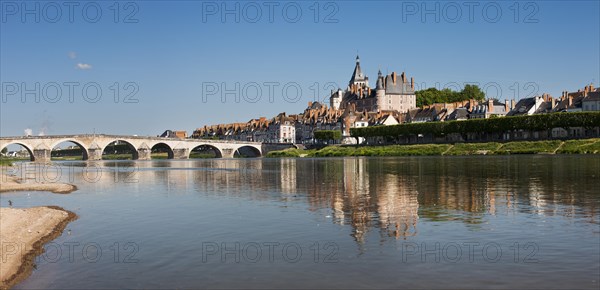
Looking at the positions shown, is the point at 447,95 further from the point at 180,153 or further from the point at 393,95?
the point at 180,153

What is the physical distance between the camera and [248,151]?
580ft

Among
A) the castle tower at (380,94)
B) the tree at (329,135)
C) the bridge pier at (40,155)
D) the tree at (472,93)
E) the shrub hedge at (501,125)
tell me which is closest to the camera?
the shrub hedge at (501,125)

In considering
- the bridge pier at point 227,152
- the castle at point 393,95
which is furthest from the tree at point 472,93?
the bridge pier at point 227,152

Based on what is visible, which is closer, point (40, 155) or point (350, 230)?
point (350, 230)

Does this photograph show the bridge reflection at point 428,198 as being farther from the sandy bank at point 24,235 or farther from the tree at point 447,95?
the tree at point 447,95

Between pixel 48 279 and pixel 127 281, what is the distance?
197cm

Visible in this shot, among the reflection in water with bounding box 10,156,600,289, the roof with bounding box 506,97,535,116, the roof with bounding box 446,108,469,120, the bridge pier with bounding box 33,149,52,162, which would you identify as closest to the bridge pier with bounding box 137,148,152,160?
the bridge pier with bounding box 33,149,52,162

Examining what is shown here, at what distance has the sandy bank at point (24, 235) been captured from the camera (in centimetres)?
1426

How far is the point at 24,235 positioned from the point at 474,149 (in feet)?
297

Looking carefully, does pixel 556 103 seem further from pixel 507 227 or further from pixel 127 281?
pixel 127 281

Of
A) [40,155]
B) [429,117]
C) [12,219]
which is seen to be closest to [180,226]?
[12,219]

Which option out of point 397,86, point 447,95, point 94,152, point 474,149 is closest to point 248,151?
point 397,86

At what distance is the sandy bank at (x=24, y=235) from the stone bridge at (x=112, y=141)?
4027 inches

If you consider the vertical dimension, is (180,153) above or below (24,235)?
above
